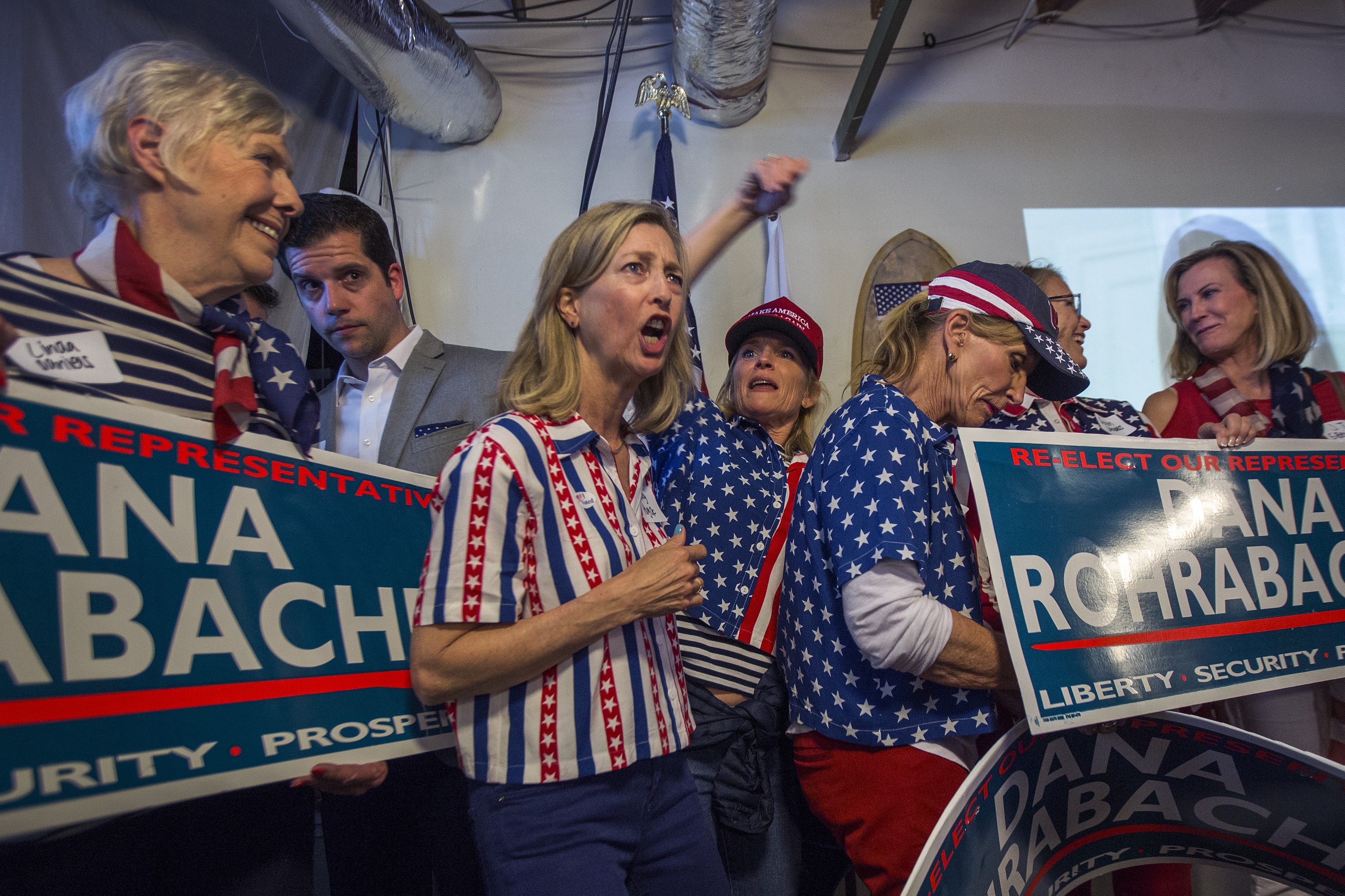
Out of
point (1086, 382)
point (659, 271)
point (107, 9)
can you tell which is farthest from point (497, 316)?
point (1086, 382)

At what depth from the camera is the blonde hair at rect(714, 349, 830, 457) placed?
7.61 feet

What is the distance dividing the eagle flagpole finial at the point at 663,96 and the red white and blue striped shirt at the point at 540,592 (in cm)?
262

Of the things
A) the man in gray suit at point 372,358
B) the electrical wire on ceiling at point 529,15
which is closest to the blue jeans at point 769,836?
the man in gray suit at point 372,358

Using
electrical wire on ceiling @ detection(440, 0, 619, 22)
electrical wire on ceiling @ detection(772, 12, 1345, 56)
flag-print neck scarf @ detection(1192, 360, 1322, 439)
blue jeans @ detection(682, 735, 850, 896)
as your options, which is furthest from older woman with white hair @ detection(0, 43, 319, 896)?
electrical wire on ceiling @ detection(772, 12, 1345, 56)

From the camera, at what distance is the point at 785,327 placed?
2.29m

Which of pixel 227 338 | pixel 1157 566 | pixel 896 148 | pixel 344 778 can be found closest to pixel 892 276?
pixel 896 148

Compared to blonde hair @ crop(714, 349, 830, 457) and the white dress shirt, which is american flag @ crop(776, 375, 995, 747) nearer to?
blonde hair @ crop(714, 349, 830, 457)

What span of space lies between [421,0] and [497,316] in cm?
125

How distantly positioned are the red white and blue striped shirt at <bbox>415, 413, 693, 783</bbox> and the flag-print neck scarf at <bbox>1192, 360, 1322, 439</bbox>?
6.69ft

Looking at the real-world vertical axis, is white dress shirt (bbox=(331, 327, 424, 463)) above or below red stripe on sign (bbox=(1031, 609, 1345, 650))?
above

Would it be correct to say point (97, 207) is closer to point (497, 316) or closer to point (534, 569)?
point (534, 569)

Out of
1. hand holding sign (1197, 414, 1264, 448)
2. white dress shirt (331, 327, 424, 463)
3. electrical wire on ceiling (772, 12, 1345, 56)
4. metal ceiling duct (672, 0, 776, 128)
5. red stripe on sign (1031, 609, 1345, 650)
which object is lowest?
red stripe on sign (1031, 609, 1345, 650)

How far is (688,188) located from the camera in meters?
3.54

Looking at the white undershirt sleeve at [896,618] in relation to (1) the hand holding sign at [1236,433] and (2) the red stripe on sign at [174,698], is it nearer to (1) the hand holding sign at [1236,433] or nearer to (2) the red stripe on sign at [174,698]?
(2) the red stripe on sign at [174,698]
